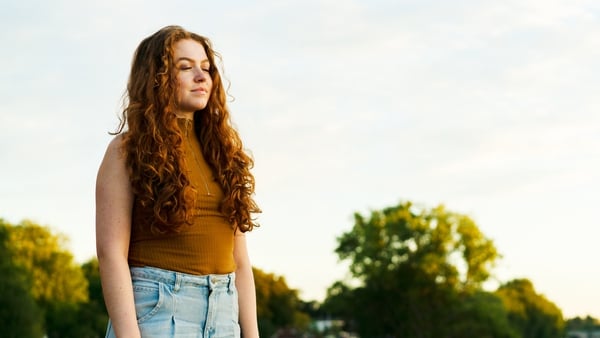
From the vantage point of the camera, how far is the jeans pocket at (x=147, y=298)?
14.1ft

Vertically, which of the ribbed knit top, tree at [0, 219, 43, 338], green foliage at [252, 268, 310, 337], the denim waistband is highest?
green foliage at [252, 268, 310, 337]

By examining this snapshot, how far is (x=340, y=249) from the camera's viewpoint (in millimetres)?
68500

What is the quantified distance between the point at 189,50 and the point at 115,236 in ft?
3.03

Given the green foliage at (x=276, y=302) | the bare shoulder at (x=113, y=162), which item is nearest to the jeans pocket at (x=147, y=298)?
the bare shoulder at (x=113, y=162)

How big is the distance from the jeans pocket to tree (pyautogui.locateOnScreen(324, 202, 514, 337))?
61.8 m

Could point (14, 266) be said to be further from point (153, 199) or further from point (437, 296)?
point (153, 199)

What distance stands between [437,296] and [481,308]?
168 inches

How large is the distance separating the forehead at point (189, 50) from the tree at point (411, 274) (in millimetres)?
61464

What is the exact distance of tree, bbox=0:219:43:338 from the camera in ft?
202

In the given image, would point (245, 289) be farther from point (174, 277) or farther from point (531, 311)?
point (531, 311)

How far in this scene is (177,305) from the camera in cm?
432

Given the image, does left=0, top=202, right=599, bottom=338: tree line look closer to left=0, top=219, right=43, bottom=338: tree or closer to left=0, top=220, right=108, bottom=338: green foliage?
left=0, top=219, right=43, bottom=338: tree

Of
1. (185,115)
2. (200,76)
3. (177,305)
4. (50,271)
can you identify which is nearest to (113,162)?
(185,115)

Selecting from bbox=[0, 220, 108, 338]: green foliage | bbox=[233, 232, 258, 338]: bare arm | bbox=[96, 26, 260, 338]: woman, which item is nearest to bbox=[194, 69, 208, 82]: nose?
bbox=[96, 26, 260, 338]: woman
